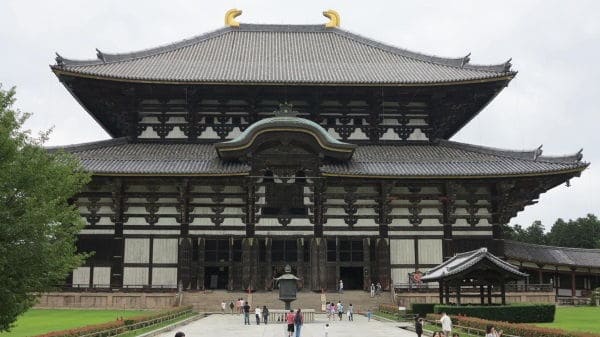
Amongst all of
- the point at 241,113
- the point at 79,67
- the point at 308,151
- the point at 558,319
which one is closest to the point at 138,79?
the point at 79,67

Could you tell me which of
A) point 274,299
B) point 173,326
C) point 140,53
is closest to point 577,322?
point 274,299

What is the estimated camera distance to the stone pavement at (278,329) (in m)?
27.5

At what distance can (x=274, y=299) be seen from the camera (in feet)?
135

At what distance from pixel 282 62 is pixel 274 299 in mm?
20668

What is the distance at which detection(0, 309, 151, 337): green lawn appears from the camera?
27.0 meters

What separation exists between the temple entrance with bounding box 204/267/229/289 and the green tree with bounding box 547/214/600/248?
7459 centimetres

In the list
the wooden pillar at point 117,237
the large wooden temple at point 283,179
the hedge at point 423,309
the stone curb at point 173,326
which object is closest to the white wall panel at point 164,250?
the large wooden temple at point 283,179

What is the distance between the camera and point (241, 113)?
49.1 metres

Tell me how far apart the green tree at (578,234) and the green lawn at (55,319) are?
274ft

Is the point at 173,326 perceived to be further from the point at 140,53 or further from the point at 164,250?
the point at 140,53

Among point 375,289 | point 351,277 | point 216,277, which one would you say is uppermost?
point 351,277

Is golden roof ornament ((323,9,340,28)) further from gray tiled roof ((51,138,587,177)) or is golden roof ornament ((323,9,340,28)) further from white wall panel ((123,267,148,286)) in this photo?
white wall panel ((123,267,148,286))

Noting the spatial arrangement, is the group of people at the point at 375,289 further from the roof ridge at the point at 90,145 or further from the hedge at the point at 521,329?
the roof ridge at the point at 90,145

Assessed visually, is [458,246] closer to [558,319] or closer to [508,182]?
[508,182]
